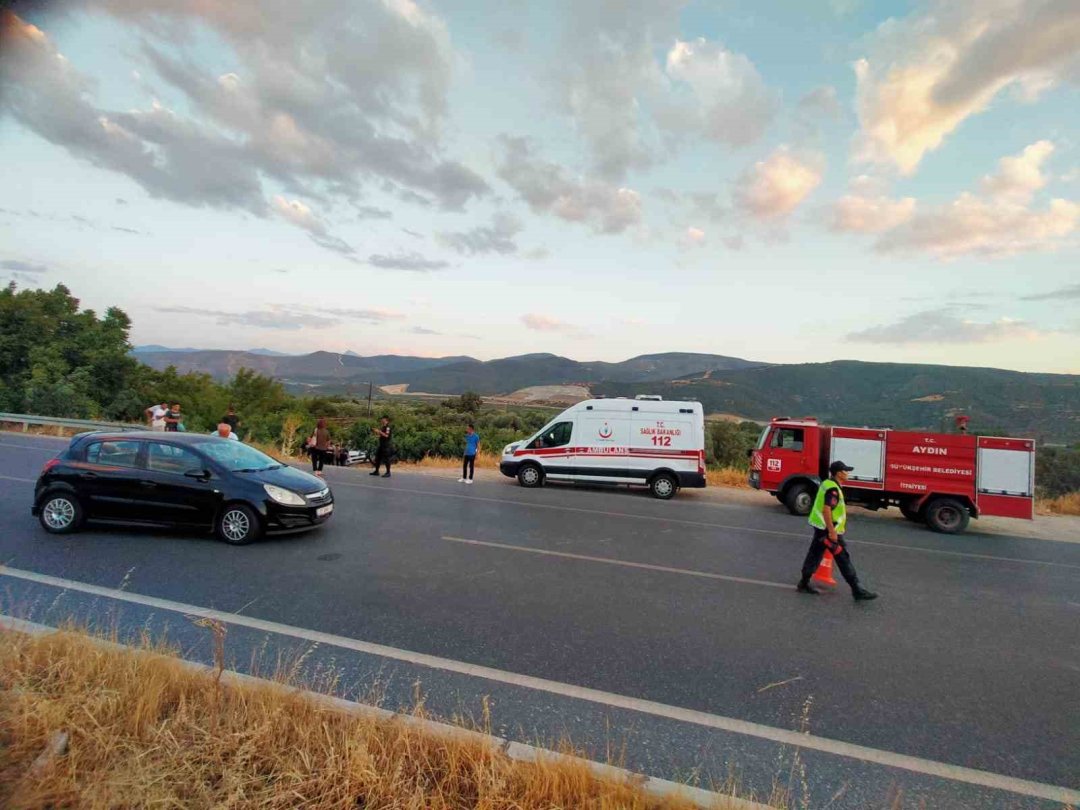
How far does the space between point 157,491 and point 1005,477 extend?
1584cm

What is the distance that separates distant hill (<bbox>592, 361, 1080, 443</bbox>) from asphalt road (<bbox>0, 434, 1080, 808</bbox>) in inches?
877

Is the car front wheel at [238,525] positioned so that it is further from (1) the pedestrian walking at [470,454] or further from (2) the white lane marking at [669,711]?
(1) the pedestrian walking at [470,454]

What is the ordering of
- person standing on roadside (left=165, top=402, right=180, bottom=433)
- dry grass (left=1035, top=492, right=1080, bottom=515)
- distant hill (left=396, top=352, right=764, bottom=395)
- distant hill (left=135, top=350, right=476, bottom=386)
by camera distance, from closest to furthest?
person standing on roadside (left=165, top=402, right=180, bottom=433)
dry grass (left=1035, top=492, right=1080, bottom=515)
distant hill (left=396, top=352, right=764, bottom=395)
distant hill (left=135, top=350, right=476, bottom=386)

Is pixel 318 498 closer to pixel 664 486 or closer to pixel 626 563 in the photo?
pixel 626 563

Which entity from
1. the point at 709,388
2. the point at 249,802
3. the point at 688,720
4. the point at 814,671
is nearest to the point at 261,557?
the point at 249,802

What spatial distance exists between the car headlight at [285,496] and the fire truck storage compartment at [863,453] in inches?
447

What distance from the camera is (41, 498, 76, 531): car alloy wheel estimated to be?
7.33m

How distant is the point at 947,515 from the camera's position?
12.0 meters

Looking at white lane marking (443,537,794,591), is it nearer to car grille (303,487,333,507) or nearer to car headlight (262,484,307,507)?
car grille (303,487,333,507)

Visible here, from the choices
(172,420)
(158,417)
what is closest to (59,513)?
(172,420)

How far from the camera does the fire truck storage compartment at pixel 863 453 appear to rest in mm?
12523

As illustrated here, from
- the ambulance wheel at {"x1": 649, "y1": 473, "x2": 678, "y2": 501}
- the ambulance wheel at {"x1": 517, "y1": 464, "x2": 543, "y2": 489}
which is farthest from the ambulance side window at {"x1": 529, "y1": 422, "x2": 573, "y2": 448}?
the ambulance wheel at {"x1": 649, "y1": 473, "x2": 678, "y2": 501}

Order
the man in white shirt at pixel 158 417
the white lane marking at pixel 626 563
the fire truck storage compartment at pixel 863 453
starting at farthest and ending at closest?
the man in white shirt at pixel 158 417
the fire truck storage compartment at pixel 863 453
the white lane marking at pixel 626 563

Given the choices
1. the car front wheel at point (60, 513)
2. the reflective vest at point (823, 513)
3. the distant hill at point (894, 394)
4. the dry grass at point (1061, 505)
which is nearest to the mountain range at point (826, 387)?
the distant hill at point (894, 394)
